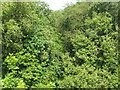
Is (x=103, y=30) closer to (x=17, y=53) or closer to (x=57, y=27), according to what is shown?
(x=57, y=27)

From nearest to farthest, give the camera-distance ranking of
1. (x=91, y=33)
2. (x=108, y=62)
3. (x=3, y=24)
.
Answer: (x=3, y=24)
(x=108, y=62)
(x=91, y=33)

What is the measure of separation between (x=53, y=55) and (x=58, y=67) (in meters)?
0.45

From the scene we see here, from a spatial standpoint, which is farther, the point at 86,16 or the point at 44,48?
the point at 86,16

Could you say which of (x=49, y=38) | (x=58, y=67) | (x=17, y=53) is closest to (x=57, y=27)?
(x=49, y=38)

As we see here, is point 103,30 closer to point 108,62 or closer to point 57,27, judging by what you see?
point 108,62

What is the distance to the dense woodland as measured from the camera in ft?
16.7

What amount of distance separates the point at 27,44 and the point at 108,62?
2.77m

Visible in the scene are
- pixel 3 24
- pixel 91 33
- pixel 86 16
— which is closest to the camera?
pixel 3 24

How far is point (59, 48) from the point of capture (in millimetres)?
6195

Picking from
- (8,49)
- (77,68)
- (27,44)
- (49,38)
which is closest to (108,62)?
(77,68)

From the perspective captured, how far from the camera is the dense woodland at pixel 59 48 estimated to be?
5.10 meters

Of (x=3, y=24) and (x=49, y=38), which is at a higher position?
(x=3, y=24)

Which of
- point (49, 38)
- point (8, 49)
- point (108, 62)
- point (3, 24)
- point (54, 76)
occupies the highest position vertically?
point (3, 24)

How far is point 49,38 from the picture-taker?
5.71 meters
